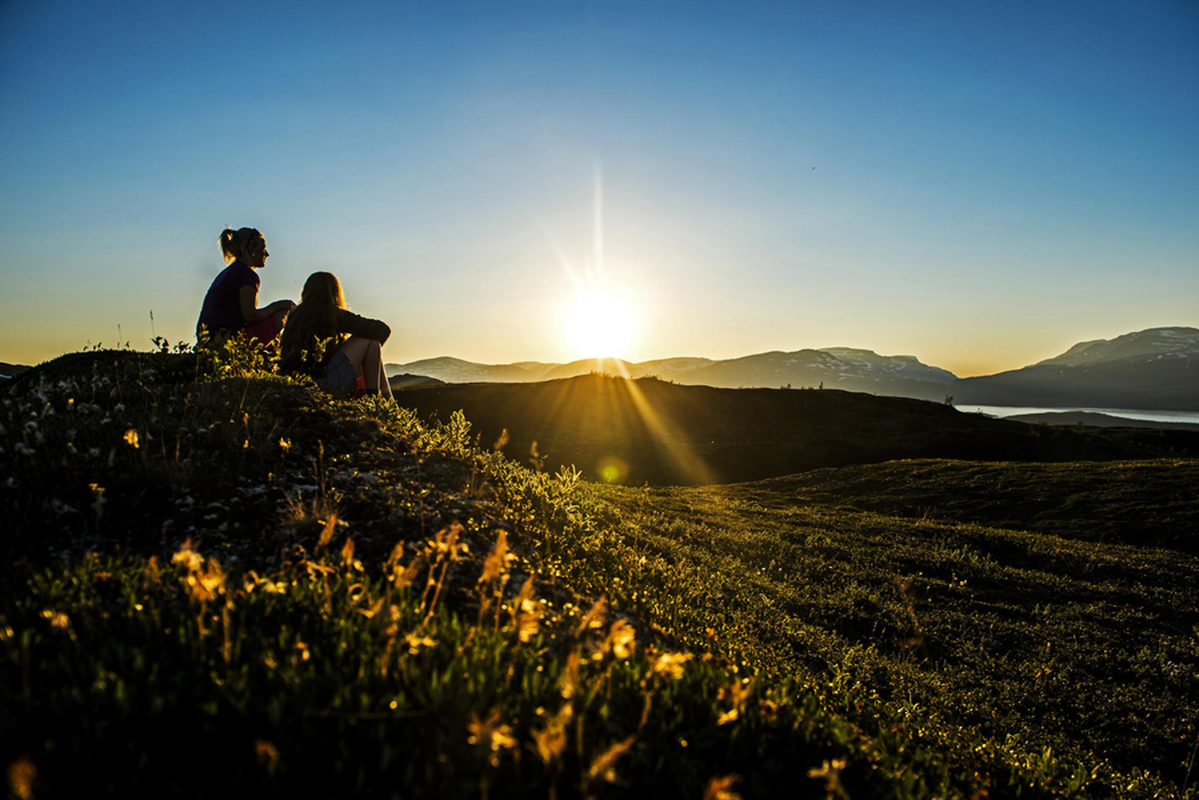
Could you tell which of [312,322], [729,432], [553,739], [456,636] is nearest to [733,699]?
[553,739]

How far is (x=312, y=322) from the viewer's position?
947 cm

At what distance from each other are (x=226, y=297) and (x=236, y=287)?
10.6 inches

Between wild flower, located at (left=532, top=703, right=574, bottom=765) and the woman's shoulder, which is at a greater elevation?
the woman's shoulder

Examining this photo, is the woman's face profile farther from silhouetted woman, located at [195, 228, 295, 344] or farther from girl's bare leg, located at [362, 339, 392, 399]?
girl's bare leg, located at [362, 339, 392, 399]

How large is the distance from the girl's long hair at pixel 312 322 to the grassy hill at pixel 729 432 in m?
18.9

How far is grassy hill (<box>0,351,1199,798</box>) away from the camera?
212cm

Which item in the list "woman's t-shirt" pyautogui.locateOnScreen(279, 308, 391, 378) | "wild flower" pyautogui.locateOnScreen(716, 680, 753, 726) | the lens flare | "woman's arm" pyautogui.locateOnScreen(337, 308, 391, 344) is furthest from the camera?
the lens flare

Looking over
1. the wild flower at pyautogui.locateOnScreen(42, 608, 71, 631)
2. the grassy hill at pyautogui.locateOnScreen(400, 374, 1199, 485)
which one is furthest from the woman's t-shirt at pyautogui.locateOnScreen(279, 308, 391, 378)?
the grassy hill at pyautogui.locateOnScreen(400, 374, 1199, 485)

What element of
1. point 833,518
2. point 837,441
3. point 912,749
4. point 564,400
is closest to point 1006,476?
point 833,518

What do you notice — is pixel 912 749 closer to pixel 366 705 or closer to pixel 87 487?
pixel 366 705

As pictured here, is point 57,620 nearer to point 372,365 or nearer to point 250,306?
point 372,365

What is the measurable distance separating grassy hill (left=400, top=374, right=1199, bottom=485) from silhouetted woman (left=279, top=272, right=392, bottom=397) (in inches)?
739

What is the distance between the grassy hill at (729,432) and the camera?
113 ft

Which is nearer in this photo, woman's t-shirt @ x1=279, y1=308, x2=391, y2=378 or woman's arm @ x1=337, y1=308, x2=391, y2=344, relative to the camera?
woman's t-shirt @ x1=279, y1=308, x2=391, y2=378
